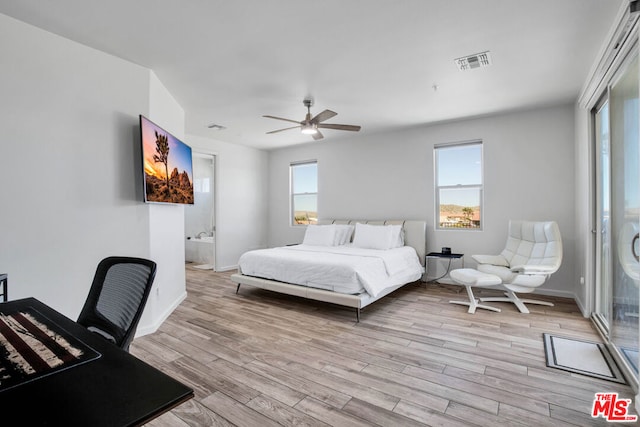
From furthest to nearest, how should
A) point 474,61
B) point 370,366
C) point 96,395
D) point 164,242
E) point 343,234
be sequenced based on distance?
point 343,234, point 164,242, point 474,61, point 370,366, point 96,395

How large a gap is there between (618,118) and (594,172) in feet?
3.07

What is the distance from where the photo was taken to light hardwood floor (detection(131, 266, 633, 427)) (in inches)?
74.2

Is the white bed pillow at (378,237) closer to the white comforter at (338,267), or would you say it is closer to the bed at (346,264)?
the bed at (346,264)

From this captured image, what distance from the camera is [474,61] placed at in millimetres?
3018

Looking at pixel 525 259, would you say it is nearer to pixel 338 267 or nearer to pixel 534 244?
pixel 534 244

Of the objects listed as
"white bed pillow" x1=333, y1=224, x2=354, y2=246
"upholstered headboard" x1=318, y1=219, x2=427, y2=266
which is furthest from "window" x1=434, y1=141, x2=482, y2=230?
"white bed pillow" x1=333, y1=224, x2=354, y2=246

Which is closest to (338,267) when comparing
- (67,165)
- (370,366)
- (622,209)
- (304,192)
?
(370,366)

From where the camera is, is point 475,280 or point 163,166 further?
point 475,280

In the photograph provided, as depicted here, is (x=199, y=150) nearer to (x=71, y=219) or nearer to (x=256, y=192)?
(x=256, y=192)

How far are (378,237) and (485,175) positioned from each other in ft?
6.20

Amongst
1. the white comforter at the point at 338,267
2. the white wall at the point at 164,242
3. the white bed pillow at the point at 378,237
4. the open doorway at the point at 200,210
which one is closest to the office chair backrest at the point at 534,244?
the white comforter at the point at 338,267

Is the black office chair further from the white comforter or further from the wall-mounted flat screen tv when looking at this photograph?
the white comforter

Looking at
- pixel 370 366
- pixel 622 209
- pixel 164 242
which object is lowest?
pixel 370 366

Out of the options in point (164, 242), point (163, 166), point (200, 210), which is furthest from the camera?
point (200, 210)
